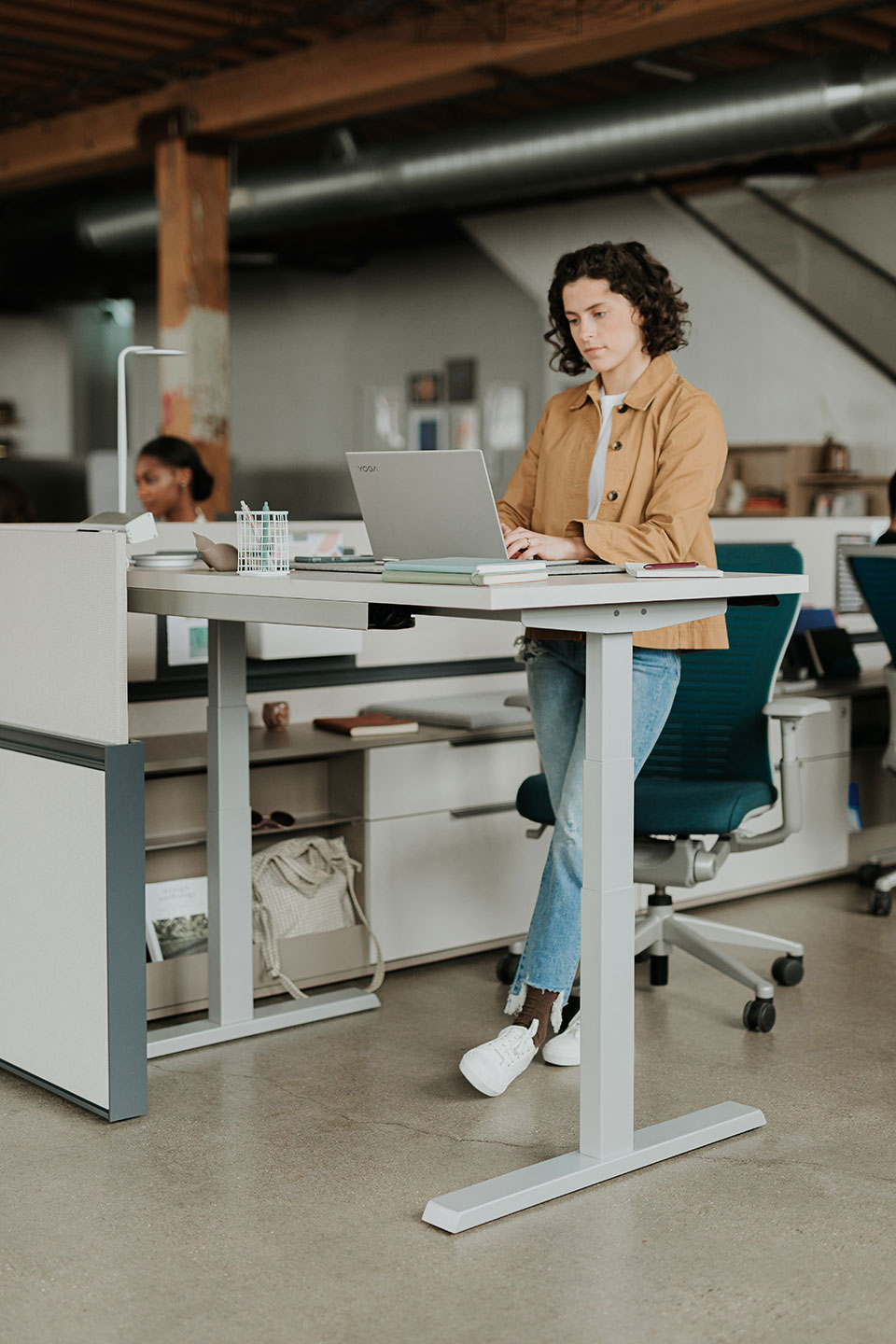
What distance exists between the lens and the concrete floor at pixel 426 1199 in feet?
6.72

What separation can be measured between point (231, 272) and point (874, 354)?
5.73 metres

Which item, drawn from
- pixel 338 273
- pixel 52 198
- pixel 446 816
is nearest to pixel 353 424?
Answer: pixel 338 273

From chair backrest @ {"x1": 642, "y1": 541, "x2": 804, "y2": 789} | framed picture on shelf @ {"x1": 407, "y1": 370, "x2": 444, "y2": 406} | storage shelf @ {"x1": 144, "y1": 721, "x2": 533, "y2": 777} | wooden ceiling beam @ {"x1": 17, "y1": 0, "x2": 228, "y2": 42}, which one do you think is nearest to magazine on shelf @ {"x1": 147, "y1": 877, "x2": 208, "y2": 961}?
storage shelf @ {"x1": 144, "y1": 721, "x2": 533, "y2": 777}

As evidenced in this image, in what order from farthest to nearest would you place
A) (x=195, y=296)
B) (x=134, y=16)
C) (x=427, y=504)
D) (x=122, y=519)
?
(x=195, y=296), (x=134, y=16), (x=122, y=519), (x=427, y=504)

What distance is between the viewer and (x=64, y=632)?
274 cm

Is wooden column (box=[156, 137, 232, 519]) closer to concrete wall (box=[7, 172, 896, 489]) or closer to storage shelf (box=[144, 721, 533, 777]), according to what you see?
concrete wall (box=[7, 172, 896, 489])

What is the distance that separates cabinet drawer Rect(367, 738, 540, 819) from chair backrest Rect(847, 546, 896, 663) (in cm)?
127

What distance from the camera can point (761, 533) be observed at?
16.4 ft

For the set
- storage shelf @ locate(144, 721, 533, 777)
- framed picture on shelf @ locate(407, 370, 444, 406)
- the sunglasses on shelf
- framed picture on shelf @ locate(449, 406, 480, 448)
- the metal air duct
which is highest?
the metal air duct

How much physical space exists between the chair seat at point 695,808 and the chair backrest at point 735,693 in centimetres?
19

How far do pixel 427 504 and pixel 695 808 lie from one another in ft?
3.56

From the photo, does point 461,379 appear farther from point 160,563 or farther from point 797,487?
point 160,563

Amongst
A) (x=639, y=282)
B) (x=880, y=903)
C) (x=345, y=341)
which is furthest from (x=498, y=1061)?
(x=345, y=341)

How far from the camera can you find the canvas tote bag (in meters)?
3.42
